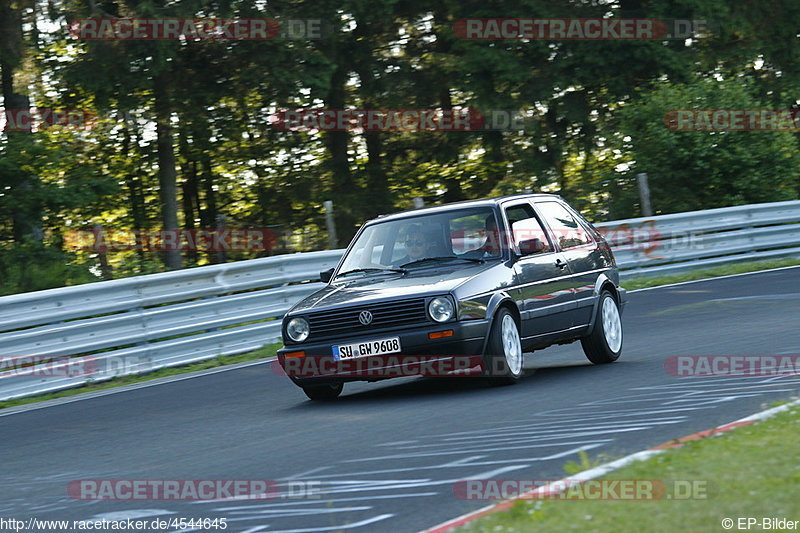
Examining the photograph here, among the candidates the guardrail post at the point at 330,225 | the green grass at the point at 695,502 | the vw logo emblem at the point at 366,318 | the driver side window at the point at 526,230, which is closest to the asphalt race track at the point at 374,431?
the green grass at the point at 695,502

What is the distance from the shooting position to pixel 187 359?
1440 cm

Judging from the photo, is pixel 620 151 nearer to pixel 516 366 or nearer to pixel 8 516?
pixel 516 366

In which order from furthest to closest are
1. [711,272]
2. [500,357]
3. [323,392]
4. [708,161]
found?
1. [708,161]
2. [711,272]
3. [323,392]
4. [500,357]

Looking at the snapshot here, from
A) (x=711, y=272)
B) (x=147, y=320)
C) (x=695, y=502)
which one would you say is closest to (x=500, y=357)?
(x=695, y=502)

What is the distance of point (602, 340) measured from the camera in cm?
1118

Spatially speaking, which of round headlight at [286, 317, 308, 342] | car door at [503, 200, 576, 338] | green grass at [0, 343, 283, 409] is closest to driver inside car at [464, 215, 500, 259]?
car door at [503, 200, 576, 338]

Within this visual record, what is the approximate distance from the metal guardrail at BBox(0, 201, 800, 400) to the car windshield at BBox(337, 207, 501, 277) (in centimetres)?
385

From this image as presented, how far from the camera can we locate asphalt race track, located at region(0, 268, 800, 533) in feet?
20.3

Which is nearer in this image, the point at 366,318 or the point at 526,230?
the point at 366,318

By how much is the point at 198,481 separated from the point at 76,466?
1.55 meters

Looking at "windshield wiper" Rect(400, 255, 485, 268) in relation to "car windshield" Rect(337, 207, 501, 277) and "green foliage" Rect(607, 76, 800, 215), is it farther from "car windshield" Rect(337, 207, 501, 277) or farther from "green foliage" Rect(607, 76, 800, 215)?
"green foliage" Rect(607, 76, 800, 215)

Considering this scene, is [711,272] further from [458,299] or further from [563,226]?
[458,299]

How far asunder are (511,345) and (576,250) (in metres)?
1.87

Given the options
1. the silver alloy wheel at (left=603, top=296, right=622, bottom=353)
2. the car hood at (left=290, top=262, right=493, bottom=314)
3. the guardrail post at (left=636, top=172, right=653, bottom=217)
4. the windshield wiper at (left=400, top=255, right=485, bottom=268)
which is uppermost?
the guardrail post at (left=636, top=172, right=653, bottom=217)
